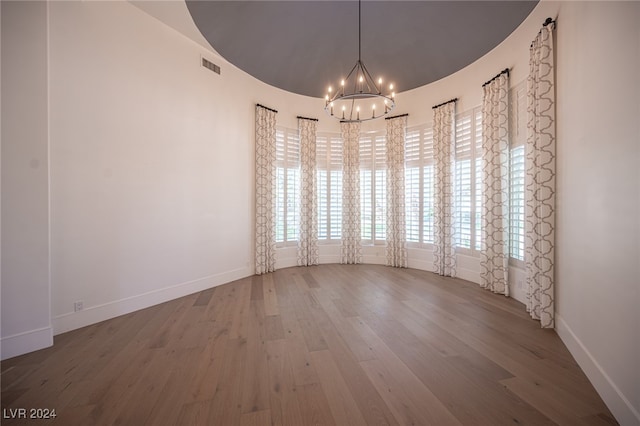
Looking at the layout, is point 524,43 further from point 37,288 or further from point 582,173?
point 37,288

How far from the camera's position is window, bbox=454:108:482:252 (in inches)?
185

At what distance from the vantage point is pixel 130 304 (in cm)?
342

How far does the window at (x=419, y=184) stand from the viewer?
5547 millimetres

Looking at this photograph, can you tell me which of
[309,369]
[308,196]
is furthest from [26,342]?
[308,196]

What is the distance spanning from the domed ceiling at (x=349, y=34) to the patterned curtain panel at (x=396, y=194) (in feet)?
3.77

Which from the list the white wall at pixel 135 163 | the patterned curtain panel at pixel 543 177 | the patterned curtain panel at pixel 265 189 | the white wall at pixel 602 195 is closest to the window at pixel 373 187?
the patterned curtain panel at pixel 265 189

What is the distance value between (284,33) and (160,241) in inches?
139

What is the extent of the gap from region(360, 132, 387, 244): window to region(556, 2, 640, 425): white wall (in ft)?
11.7

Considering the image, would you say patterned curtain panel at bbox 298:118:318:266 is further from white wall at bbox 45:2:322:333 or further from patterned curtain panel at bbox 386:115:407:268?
patterned curtain panel at bbox 386:115:407:268

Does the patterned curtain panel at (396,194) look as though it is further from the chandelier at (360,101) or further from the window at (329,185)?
the window at (329,185)

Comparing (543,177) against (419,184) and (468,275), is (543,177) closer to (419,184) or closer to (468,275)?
(468,275)

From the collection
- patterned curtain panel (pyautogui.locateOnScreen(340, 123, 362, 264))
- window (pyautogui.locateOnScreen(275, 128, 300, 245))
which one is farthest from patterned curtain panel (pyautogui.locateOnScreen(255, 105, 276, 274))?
patterned curtain panel (pyautogui.locateOnScreen(340, 123, 362, 264))

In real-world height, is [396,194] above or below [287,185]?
below

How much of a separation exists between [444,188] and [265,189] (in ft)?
11.7
